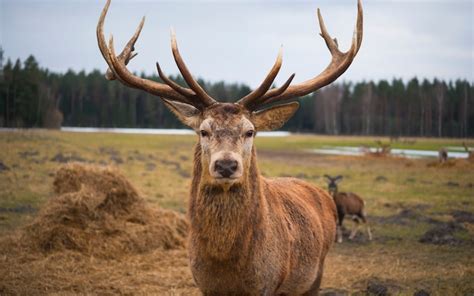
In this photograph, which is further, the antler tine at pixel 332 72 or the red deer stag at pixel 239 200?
the antler tine at pixel 332 72

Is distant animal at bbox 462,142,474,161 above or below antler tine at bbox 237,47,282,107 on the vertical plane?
below

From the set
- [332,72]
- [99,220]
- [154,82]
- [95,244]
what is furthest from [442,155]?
[154,82]

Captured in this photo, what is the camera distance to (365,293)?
6754mm

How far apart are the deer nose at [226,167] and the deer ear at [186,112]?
0.94m

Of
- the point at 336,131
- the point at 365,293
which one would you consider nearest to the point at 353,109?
the point at 336,131

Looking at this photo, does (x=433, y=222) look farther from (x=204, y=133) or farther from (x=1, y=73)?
(x=1, y=73)

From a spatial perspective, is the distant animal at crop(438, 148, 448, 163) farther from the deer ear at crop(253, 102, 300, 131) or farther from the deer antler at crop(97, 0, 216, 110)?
the deer antler at crop(97, 0, 216, 110)

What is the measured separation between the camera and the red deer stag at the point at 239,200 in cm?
407

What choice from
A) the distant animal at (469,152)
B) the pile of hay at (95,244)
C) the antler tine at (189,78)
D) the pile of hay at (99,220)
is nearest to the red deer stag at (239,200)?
the antler tine at (189,78)

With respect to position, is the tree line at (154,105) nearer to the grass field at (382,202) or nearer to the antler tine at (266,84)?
the grass field at (382,202)

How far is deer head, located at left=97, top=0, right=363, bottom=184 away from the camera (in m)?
4.00

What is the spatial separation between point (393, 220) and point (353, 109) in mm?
45742

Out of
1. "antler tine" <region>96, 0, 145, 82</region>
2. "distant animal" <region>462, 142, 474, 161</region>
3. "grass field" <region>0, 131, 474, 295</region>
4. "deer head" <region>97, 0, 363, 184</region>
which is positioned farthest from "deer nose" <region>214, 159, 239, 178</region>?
"distant animal" <region>462, 142, 474, 161</region>

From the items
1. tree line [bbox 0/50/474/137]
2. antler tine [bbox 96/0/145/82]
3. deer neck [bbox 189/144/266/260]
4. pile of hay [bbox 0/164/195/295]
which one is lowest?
pile of hay [bbox 0/164/195/295]
